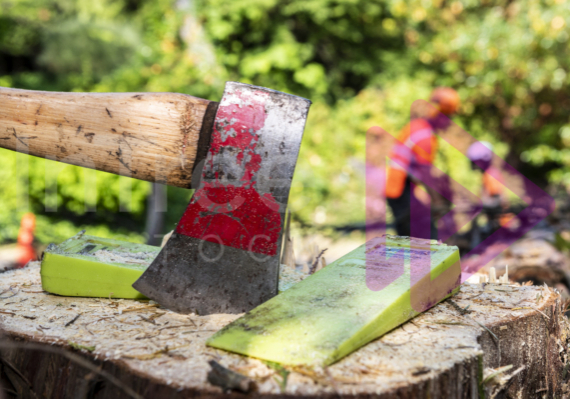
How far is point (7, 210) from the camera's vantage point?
18.3 ft

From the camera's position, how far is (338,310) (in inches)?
46.0

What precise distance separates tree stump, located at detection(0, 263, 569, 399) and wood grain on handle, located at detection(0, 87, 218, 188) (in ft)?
1.51

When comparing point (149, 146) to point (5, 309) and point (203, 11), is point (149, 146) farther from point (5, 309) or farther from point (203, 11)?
point (203, 11)

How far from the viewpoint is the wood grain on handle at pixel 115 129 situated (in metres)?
1.34

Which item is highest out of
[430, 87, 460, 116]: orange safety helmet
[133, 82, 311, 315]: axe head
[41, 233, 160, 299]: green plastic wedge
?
[430, 87, 460, 116]: orange safety helmet

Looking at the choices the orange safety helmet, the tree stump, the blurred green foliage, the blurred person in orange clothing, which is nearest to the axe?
the tree stump

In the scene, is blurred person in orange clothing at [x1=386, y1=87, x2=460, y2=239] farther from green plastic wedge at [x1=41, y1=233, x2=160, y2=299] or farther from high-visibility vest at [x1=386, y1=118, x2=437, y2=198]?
green plastic wedge at [x1=41, y1=233, x2=160, y2=299]

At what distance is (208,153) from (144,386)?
0.65m

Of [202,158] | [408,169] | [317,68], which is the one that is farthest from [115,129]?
[317,68]

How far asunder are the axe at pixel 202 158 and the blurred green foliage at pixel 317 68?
4.01m

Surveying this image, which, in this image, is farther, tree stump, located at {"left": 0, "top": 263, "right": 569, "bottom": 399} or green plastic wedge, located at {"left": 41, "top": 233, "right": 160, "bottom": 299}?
green plastic wedge, located at {"left": 41, "top": 233, "right": 160, "bottom": 299}

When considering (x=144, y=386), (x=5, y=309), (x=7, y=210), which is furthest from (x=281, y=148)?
(x=7, y=210)

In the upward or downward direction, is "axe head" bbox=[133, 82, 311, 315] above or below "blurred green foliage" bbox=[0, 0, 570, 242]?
below

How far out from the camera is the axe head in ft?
4.19
